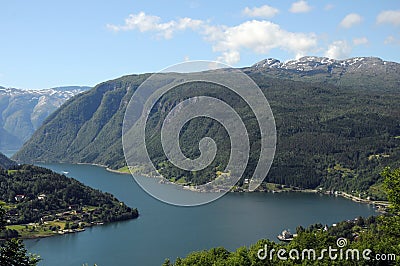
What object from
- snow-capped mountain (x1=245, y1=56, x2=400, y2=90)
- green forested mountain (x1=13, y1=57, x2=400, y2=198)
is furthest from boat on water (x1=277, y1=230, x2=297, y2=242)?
snow-capped mountain (x1=245, y1=56, x2=400, y2=90)

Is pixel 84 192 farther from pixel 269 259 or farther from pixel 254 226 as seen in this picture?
pixel 269 259

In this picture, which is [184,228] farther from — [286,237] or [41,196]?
[41,196]

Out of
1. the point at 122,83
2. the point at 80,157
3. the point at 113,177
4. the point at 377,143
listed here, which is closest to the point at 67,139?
the point at 80,157

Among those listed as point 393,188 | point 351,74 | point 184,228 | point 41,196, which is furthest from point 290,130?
point 351,74

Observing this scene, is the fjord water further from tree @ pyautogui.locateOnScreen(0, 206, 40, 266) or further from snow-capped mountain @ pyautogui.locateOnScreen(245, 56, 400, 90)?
snow-capped mountain @ pyautogui.locateOnScreen(245, 56, 400, 90)

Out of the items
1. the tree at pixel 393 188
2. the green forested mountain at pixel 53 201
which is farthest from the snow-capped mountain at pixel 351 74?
the tree at pixel 393 188
